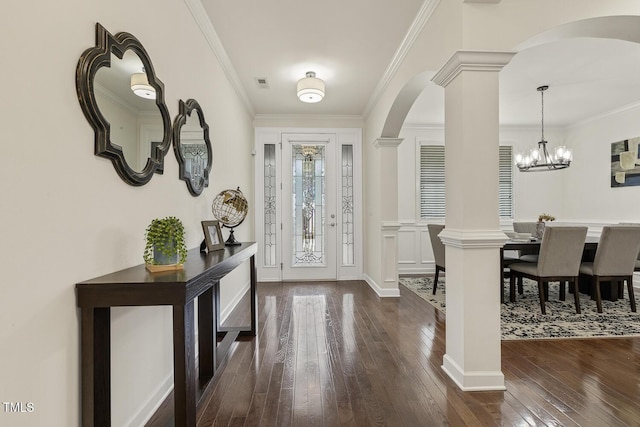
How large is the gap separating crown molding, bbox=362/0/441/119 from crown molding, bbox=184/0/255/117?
65.1 inches

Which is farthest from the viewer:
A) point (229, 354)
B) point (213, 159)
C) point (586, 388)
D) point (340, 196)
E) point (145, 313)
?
point (340, 196)

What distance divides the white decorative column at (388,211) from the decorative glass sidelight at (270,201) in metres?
1.80

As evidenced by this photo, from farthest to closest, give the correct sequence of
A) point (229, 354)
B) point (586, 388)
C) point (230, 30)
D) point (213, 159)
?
point (213, 159) → point (230, 30) → point (229, 354) → point (586, 388)

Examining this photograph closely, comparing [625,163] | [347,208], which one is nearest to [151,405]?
[347,208]

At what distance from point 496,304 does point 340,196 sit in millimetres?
3469

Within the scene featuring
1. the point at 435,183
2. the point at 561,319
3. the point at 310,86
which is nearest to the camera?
the point at 561,319

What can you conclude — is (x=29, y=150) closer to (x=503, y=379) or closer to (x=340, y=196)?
(x=503, y=379)

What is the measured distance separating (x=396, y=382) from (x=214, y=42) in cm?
302

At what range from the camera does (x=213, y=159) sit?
3029 mm

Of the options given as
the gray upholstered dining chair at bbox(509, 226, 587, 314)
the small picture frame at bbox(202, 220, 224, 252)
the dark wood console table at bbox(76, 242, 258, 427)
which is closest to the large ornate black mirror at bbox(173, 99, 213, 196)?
the small picture frame at bbox(202, 220, 224, 252)

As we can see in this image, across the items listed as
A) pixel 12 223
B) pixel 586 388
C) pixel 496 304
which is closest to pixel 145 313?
pixel 12 223

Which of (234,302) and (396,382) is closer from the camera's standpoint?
(396,382)

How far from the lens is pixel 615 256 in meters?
3.54

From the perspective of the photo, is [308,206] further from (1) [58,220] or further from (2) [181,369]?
(1) [58,220]
